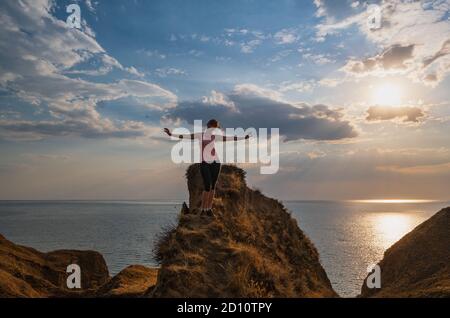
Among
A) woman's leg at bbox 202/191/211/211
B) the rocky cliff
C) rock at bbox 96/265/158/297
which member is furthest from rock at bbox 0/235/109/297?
woman's leg at bbox 202/191/211/211

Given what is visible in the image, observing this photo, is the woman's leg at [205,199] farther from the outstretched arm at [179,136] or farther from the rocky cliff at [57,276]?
the rocky cliff at [57,276]

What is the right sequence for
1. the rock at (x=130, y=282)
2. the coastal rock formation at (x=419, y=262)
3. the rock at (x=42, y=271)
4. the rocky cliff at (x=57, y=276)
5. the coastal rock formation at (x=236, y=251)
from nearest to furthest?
the coastal rock formation at (x=236, y=251)
the coastal rock formation at (x=419, y=262)
the rock at (x=130, y=282)
the rocky cliff at (x=57, y=276)
the rock at (x=42, y=271)

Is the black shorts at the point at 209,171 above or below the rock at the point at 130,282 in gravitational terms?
above

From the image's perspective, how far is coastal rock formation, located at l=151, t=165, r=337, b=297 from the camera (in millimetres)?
12102

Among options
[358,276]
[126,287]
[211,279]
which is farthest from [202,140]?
[358,276]

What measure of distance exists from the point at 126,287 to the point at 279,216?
926 centimetres

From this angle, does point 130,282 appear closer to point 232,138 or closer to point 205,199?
point 205,199

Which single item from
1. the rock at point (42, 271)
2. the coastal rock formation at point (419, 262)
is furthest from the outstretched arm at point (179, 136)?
the rock at point (42, 271)

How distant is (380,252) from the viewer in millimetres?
112062

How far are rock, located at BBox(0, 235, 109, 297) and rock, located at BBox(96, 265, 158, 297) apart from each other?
2.98 m

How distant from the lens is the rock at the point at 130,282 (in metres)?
20.5

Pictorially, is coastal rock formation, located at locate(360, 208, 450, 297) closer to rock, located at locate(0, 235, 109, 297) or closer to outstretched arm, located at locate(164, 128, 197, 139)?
outstretched arm, located at locate(164, 128, 197, 139)

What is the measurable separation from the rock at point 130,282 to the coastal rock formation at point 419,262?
12053 mm

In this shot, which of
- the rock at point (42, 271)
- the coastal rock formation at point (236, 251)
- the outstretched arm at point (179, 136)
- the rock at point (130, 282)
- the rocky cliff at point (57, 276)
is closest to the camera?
the coastal rock formation at point (236, 251)
